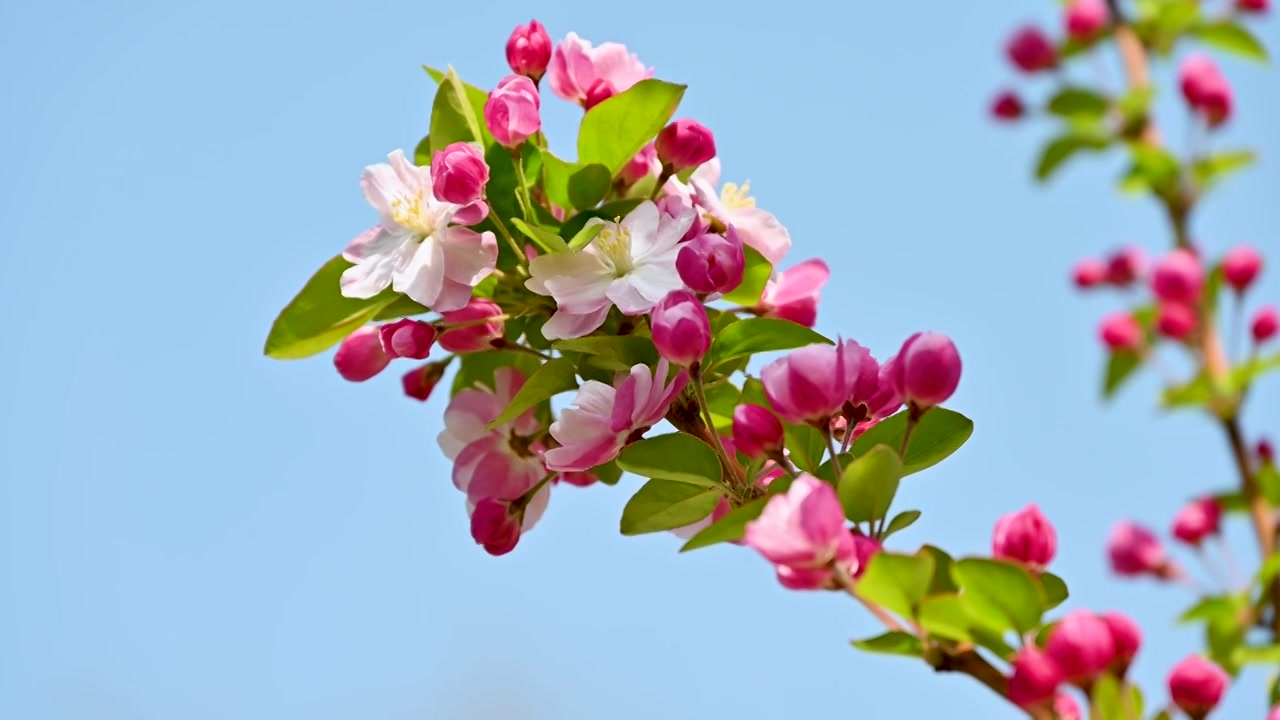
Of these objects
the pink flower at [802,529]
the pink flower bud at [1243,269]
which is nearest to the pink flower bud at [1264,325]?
the pink flower bud at [1243,269]

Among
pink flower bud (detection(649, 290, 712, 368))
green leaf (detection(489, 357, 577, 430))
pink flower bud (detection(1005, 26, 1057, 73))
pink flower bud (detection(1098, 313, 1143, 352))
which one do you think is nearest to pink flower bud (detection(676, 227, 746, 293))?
pink flower bud (detection(649, 290, 712, 368))

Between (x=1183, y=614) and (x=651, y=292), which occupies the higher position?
(x=651, y=292)

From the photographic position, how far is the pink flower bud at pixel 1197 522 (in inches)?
61.4

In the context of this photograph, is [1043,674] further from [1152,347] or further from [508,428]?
[1152,347]

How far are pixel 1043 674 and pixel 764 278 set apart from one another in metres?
0.48

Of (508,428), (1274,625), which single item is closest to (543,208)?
(508,428)

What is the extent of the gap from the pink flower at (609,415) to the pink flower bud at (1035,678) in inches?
13.0

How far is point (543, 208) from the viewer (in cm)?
104

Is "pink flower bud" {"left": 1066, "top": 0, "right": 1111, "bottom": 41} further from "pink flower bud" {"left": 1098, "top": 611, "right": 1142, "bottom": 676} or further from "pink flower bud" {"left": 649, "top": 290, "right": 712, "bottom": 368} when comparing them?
"pink flower bud" {"left": 1098, "top": 611, "right": 1142, "bottom": 676}

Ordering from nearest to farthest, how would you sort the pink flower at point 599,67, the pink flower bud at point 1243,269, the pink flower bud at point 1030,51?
the pink flower at point 599,67
the pink flower bud at point 1243,269
the pink flower bud at point 1030,51

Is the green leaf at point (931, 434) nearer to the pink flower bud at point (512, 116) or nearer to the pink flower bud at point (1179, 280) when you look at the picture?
the pink flower bud at point (512, 116)

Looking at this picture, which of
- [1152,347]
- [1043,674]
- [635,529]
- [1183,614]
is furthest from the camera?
[1152,347]

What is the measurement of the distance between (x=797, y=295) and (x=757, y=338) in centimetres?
15

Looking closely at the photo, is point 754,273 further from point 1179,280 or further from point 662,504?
point 1179,280
